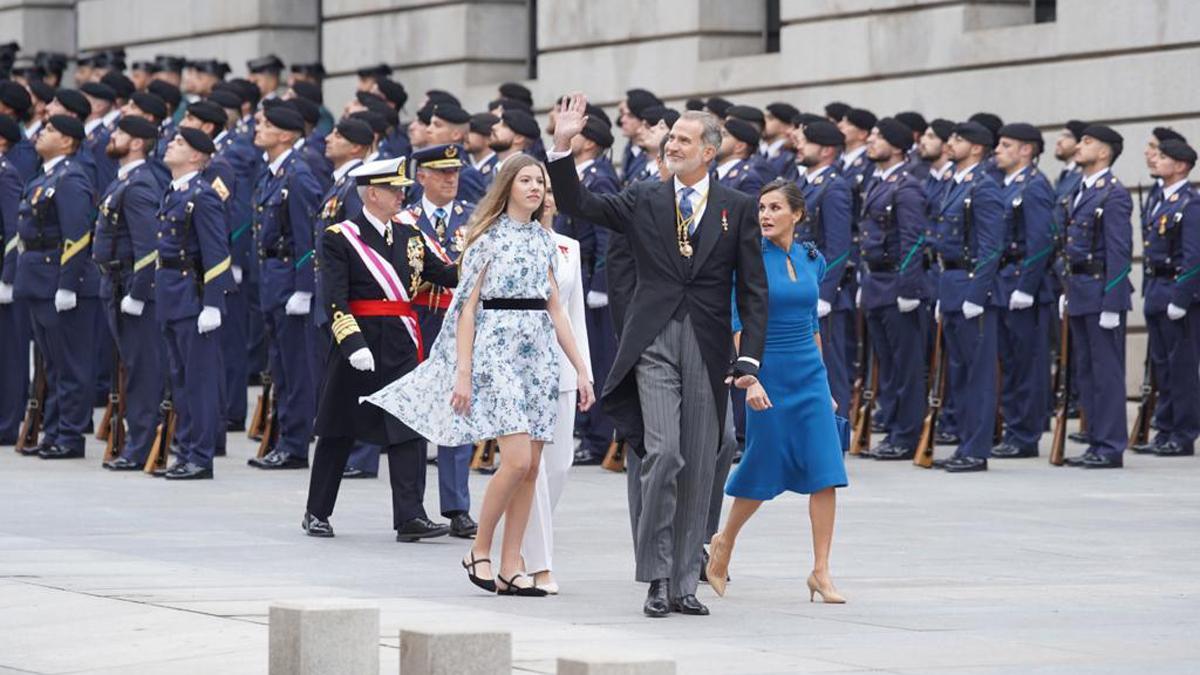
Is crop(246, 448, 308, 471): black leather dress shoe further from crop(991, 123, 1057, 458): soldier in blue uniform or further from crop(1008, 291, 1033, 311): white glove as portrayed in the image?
crop(1008, 291, 1033, 311): white glove

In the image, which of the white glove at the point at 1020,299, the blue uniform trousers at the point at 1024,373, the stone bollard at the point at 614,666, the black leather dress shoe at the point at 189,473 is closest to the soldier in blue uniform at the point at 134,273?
the black leather dress shoe at the point at 189,473

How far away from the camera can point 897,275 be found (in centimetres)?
1789

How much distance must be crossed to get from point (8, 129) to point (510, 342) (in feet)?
27.3

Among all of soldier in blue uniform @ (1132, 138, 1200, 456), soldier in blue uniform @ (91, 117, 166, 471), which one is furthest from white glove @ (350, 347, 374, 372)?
soldier in blue uniform @ (1132, 138, 1200, 456)

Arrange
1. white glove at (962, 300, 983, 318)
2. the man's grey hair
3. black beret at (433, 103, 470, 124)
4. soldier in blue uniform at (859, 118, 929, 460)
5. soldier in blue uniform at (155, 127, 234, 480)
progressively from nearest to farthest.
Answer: the man's grey hair, soldier in blue uniform at (155, 127, 234, 480), white glove at (962, 300, 983, 318), black beret at (433, 103, 470, 124), soldier in blue uniform at (859, 118, 929, 460)

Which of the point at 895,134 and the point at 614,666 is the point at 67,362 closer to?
the point at 895,134

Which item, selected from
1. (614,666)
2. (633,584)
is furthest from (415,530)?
(614,666)

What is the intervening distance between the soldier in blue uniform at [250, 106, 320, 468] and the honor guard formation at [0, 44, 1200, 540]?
2 centimetres

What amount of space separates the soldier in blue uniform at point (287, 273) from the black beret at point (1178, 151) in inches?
227

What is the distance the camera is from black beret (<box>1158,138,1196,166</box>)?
18078 mm

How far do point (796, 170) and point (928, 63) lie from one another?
4.77m

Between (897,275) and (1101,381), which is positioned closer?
(1101,381)

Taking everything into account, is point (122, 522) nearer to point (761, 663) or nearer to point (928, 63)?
point (761, 663)

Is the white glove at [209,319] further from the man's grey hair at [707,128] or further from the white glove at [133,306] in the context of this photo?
the man's grey hair at [707,128]
